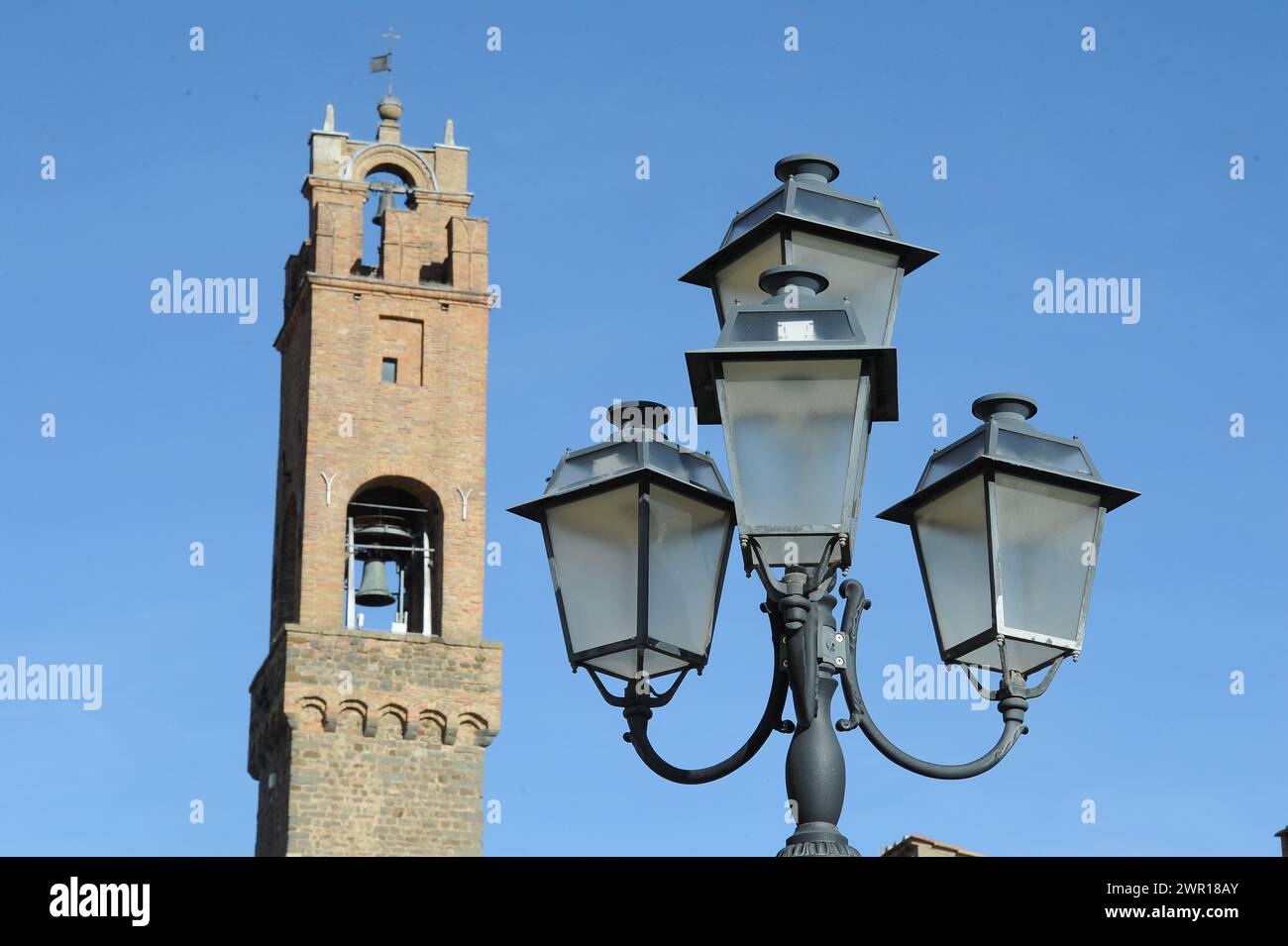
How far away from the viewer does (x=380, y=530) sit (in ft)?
109

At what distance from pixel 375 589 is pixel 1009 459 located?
26.3 meters

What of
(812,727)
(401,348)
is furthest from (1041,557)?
(401,348)

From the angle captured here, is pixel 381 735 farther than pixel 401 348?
No

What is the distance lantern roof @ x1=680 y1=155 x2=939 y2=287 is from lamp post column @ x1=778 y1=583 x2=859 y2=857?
1.43 m

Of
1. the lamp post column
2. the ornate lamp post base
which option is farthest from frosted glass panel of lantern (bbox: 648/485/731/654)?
the ornate lamp post base

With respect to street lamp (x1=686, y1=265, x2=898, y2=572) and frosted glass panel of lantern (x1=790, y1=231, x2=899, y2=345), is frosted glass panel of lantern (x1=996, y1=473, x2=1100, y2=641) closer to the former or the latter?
street lamp (x1=686, y1=265, x2=898, y2=572)

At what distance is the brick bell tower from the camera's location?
32.2m

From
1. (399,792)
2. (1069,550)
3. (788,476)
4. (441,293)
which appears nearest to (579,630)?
(788,476)

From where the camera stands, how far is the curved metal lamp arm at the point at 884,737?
7141 mm

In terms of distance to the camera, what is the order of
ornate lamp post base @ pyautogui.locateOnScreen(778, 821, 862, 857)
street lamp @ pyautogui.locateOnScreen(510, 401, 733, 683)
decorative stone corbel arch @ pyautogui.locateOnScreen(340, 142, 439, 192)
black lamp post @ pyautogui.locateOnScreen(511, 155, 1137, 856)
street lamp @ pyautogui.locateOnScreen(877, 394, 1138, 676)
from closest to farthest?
1. ornate lamp post base @ pyautogui.locateOnScreen(778, 821, 862, 857)
2. black lamp post @ pyautogui.locateOnScreen(511, 155, 1137, 856)
3. street lamp @ pyautogui.locateOnScreen(877, 394, 1138, 676)
4. street lamp @ pyautogui.locateOnScreen(510, 401, 733, 683)
5. decorative stone corbel arch @ pyautogui.locateOnScreen(340, 142, 439, 192)

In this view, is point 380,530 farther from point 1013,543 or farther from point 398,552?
point 1013,543

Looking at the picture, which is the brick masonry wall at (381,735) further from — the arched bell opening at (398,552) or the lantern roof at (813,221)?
the lantern roof at (813,221)

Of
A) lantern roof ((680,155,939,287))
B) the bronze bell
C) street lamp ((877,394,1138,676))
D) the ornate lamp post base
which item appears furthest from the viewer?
the bronze bell
